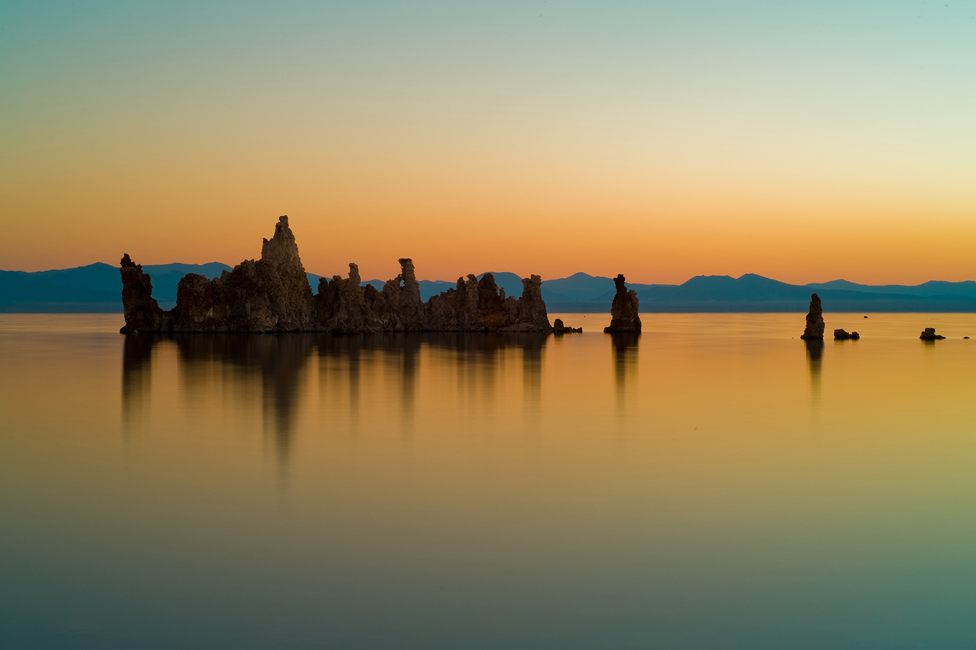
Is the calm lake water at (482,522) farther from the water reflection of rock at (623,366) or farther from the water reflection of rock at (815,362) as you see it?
the water reflection of rock at (623,366)

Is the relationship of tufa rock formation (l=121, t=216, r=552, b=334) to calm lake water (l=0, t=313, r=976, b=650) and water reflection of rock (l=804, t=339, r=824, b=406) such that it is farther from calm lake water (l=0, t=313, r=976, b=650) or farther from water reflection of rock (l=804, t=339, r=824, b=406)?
calm lake water (l=0, t=313, r=976, b=650)

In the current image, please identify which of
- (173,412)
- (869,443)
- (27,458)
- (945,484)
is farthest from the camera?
(173,412)

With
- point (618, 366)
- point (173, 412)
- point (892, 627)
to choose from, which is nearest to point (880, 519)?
point (892, 627)

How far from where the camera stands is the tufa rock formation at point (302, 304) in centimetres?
7329

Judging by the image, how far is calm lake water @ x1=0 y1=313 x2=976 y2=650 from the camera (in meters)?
7.63

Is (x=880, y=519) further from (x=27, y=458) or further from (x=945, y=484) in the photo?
(x=27, y=458)

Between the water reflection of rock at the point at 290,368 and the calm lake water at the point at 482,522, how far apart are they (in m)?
0.43

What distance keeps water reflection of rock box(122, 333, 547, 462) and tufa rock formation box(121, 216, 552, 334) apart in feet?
46.8

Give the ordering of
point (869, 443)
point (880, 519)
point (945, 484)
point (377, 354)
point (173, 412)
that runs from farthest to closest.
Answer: point (377, 354) → point (173, 412) → point (869, 443) → point (945, 484) → point (880, 519)

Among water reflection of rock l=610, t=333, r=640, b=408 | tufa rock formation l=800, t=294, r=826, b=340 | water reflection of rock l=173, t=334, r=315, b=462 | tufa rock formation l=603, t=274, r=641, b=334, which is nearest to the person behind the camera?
water reflection of rock l=173, t=334, r=315, b=462

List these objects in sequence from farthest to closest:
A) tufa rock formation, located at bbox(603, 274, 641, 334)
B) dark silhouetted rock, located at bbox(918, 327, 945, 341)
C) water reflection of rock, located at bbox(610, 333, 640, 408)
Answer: tufa rock formation, located at bbox(603, 274, 641, 334)
dark silhouetted rock, located at bbox(918, 327, 945, 341)
water reflection of rock, located at bbox(610, 333, 640, 408)

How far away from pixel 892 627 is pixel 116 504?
395 inches

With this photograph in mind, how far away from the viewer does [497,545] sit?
1001cm

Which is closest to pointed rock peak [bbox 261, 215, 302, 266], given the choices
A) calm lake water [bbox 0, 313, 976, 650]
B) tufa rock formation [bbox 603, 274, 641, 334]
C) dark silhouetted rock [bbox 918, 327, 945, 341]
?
tufa rock formation [bbox 603, 274, 641, 334]
